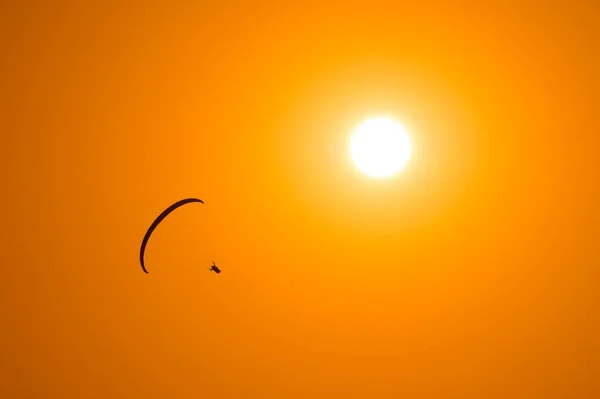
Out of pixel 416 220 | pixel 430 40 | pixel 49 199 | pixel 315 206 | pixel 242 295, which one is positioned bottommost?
pixel 49 199

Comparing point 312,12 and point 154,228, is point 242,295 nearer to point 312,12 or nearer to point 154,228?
point 154,228

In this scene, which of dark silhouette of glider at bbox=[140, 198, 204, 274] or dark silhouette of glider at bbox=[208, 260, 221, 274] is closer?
dark silhouette of glider at bbox=[140, 198, 204, 274]

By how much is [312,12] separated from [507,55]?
14.9ft

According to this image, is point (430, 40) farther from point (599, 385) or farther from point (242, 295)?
point (599, 385)

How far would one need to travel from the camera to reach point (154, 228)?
43.5ft

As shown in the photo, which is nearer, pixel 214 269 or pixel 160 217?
pixel 160 217

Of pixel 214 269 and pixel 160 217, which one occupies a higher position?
pixel 160 217

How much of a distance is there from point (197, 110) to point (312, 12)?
3427mm

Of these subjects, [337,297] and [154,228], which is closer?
[154,228]

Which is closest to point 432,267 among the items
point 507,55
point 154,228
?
point 507,55

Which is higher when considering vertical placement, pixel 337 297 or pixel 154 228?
pixel 337 297

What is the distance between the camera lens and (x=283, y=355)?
581 inches

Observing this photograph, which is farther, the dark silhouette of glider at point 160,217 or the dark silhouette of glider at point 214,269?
the dark silhouette of glider at point 214,269

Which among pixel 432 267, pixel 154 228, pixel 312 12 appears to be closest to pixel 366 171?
pixel 432 267
